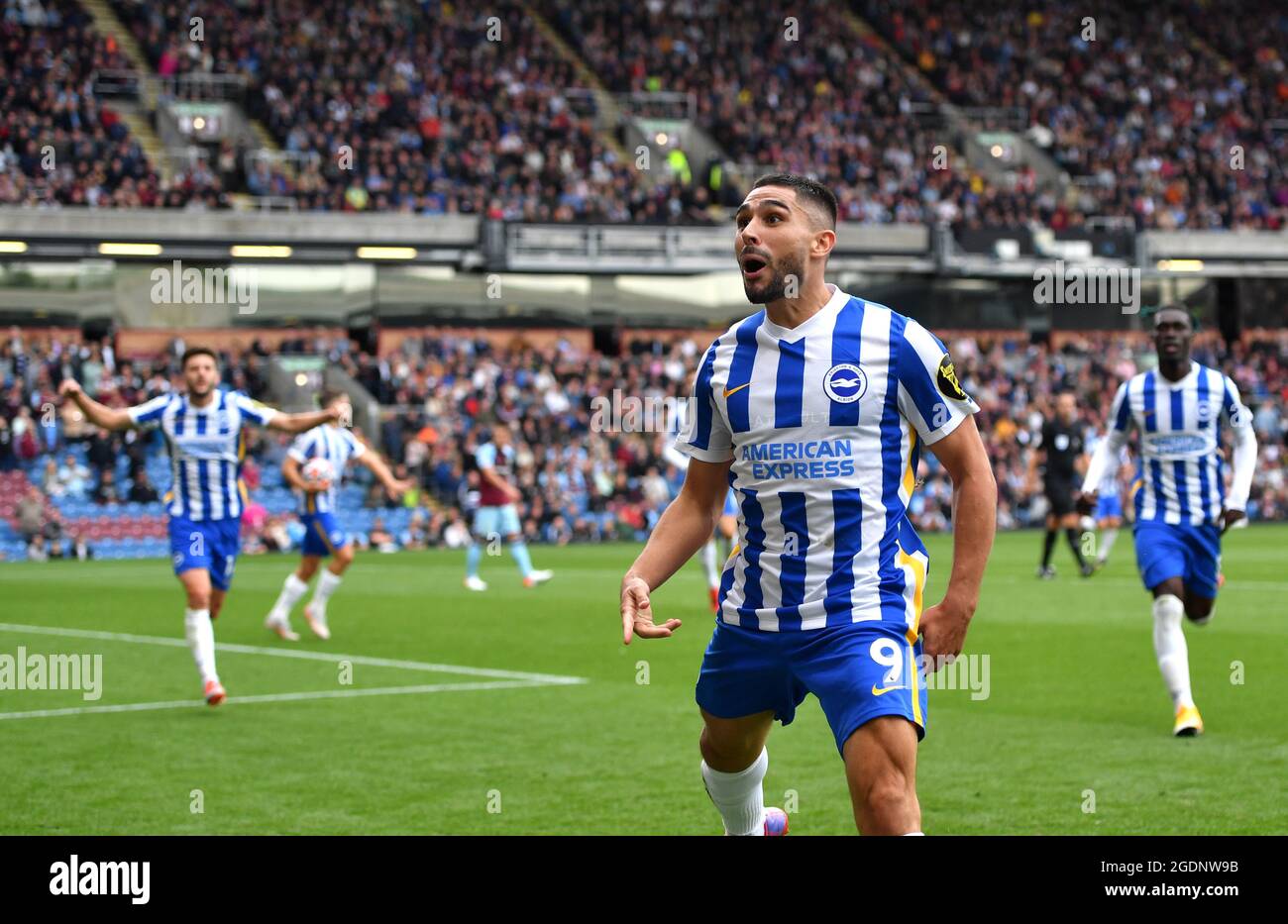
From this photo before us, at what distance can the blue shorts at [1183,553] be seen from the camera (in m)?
10.4

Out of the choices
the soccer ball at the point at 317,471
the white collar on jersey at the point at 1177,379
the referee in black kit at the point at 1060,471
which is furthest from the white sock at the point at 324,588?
the referee in black kit at the point at 1060,471

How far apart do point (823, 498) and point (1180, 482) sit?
5.75 meters

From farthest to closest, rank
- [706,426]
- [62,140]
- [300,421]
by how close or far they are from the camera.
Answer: [62,140], [300,421], [706,426]

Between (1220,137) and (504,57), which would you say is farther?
(1220,137)

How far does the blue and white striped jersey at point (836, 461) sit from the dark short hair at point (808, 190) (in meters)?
0.30

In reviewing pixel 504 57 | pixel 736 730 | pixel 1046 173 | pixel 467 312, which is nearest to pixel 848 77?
pixel 1046 173

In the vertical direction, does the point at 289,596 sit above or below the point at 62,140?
below

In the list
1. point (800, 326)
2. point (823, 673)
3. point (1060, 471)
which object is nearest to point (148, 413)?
point (800, 326)

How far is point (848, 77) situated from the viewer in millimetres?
50750

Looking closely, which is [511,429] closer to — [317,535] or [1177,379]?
[317,535]

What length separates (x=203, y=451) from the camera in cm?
1230

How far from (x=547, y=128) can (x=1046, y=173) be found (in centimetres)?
1498

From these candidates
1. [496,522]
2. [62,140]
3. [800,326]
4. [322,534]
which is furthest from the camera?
[62,140]

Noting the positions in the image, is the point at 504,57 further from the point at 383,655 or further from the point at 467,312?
the point at 383,655
